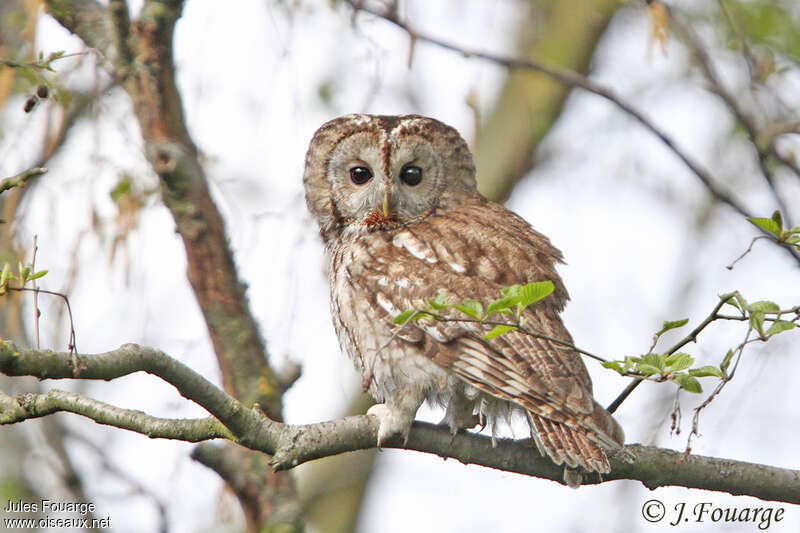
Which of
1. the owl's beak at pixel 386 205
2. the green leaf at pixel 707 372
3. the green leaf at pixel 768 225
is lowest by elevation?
the green leaf at pixel 707 372

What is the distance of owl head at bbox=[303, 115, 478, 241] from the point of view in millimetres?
4371

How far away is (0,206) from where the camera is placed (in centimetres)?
530

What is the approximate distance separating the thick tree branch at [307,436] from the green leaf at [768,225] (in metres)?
0.80

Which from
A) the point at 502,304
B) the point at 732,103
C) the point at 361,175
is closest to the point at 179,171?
the point at 361,175

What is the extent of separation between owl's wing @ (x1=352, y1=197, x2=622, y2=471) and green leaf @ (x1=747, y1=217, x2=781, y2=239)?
867mm

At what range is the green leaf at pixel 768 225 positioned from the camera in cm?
241

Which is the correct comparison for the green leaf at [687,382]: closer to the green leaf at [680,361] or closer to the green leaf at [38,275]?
the green leaf at [680,361]

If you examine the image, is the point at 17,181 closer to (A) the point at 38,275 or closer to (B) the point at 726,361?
(A) the point at 38,275

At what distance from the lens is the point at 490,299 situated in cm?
362

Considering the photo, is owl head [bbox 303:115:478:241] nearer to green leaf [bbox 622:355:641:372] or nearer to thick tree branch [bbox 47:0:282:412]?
thick tree branch [bbox 47:0:282:412]

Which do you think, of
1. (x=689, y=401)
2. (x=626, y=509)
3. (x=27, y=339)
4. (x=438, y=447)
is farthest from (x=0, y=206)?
(x=626, y=509)

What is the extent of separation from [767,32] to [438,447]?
360 cm

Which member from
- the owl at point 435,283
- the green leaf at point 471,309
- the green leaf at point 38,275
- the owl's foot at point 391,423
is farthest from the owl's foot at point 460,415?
the green leaf at point 38,275

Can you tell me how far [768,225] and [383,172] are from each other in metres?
2.19
